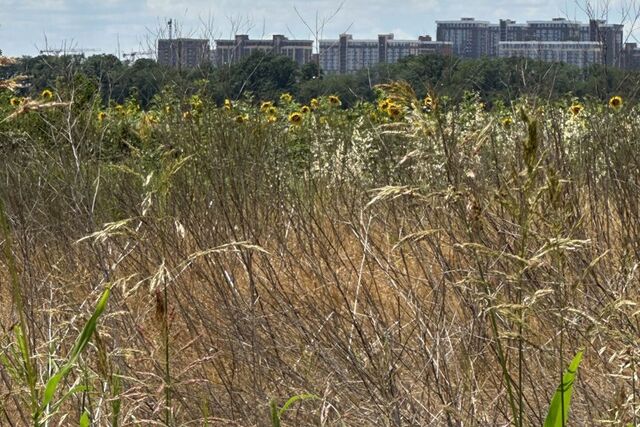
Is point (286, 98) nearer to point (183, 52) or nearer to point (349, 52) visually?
point (349, 52)

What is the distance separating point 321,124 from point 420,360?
332 centimetres

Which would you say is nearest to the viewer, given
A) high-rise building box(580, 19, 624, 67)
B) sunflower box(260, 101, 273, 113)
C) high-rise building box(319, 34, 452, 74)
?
high-rise building box(580, 19, 624, 67)

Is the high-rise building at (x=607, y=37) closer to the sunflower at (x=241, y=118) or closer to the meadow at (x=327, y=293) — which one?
the meadow at (x=327, y=293)

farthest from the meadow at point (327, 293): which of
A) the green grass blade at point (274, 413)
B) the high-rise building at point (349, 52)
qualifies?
the high-rise building at point (349, 52)

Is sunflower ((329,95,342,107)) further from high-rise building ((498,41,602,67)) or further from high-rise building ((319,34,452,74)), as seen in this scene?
high-rise building ((498,41,602,67))

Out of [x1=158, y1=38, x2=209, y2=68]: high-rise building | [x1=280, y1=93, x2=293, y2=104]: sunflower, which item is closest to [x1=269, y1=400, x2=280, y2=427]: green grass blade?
[x1=158, y1=38, x2=209, y2=68]: high-rise building

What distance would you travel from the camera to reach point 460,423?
2.47m

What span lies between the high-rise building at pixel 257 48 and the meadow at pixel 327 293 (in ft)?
1.10

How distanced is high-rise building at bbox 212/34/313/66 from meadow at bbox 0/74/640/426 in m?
0.34

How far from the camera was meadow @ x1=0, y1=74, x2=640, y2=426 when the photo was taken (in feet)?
6.12

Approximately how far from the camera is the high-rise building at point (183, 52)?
5.28m

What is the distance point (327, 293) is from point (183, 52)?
2.44 meters

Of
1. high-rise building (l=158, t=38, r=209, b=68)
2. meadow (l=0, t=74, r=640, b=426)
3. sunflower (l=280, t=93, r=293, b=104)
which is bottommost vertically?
meadow (l=0, t=74, r=640, b=426)

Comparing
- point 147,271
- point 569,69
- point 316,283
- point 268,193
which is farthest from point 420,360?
point 569,69
